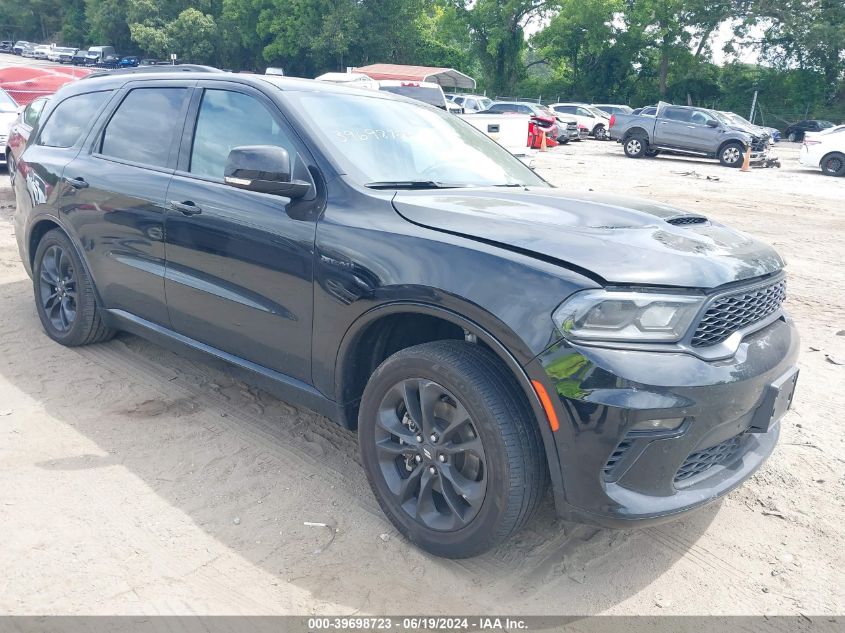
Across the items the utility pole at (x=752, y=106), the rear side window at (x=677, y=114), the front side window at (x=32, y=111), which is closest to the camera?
the front side window at (x=32, y=111)

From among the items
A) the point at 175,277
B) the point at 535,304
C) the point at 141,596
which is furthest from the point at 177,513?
the point at 535,304

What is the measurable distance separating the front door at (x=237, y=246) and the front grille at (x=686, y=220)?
5.12 feet

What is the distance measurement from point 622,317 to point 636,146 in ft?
73.6

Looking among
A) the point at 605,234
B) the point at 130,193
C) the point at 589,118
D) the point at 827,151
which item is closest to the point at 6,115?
the point at 130,193

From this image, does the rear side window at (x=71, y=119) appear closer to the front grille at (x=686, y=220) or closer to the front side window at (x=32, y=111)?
the front grille at (x=686, y=220)

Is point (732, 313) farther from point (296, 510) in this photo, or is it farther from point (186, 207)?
point (186, 207)

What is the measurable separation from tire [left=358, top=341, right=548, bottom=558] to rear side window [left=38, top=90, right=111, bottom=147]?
3026 mm

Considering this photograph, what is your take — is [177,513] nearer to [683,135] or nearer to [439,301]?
[439,301]

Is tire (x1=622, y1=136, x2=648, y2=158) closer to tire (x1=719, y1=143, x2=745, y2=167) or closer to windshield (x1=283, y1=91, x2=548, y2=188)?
tire (x1=719, y1=143, x2=745, y2=167)

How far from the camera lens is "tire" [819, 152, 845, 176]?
61.3 feet

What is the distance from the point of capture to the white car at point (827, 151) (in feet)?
61.1

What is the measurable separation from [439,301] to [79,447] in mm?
2156

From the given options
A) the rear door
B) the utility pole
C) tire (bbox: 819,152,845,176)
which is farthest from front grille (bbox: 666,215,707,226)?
the utility pole

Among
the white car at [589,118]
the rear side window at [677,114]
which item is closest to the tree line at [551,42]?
the white car at [589,118]
